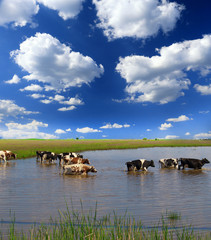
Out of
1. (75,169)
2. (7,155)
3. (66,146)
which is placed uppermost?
(66,146)

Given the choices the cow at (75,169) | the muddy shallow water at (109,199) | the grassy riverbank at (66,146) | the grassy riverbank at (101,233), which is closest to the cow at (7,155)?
the grassy riverbank at (66,146)

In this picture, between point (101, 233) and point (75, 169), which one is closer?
point (101, 233)

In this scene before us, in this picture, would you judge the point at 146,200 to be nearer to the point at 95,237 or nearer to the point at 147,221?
the point at 147,221

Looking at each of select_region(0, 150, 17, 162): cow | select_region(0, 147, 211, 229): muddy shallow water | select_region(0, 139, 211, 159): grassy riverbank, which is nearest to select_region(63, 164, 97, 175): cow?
select_region(0, 147, 211, 229): muddy shallow water

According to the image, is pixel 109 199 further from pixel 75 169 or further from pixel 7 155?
pixel 7 155

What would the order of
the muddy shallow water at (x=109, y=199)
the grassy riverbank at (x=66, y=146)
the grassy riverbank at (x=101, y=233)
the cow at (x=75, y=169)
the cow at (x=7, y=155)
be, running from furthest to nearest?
the grassy riverbank at (x=66, y=146)
the cow at (x=7, y=155)
the cow at (x=75, y=169)
the muddy shallow water at (x=109, y=199)
the grassy riverbank at (x=101, y=233)

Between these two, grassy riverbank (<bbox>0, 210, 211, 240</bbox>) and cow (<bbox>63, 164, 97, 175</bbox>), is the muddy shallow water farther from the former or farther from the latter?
cow (<bbox>63, 164, 97, 175</bbox>)

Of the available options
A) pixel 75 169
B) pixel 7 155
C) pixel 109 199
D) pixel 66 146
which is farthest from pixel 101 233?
pixel 66 146

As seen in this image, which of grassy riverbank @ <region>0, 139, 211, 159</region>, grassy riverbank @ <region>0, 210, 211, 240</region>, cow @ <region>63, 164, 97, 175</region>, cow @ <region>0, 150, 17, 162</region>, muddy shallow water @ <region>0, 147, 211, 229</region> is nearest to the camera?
grassy riverbank @ <region>0, 210, 211, 240</region>

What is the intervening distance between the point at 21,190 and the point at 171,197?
23.4 feet

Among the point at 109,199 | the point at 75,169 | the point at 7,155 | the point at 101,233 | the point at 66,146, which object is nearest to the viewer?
the point at 101,233

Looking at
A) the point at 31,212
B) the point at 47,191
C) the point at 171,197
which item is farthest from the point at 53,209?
the point at 171,197

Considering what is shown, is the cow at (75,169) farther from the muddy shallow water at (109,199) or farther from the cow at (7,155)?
the cow at (7,155)

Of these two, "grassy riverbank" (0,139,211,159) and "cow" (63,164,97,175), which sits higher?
"grassy riverbank" (0,139,211,159)
